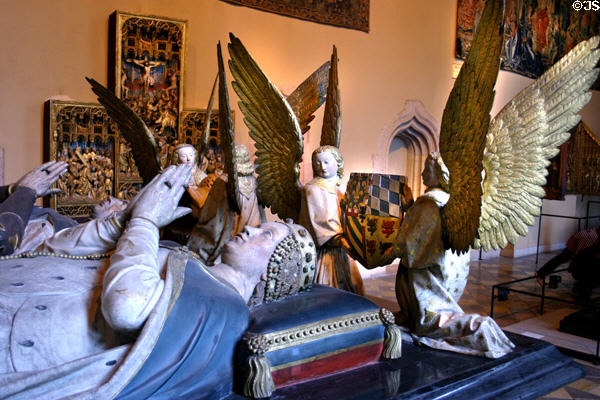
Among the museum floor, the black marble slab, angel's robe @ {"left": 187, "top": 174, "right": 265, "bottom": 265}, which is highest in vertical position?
angel's robe @ {"left": 187, "top": 174, "right": 265, "bottom": 265}

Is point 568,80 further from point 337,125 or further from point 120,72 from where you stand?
point 120,72

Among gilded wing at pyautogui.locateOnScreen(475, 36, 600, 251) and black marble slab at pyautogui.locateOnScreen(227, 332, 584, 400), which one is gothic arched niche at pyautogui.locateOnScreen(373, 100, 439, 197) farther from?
black marble slab at pyautogui.locateOnScreen(227, 332, 584, 400)

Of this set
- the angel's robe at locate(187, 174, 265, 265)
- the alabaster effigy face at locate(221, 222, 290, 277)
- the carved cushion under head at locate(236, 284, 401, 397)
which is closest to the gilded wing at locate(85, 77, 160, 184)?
the angel's robe at locate(187, 174, 265, 265)

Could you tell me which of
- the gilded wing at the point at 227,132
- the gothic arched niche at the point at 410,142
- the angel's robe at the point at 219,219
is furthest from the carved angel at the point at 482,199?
the gothic arched niche at the point at 410,142

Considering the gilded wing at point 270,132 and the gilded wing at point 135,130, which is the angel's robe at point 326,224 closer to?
the gilded wing at point 270,132

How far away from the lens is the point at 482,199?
9.50ft

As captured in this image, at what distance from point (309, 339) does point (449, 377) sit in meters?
0.69

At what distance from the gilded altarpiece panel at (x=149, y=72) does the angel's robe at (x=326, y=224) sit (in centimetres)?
257

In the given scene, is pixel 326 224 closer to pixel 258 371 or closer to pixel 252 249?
pixel 252 249

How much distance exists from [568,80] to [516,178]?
0.65m

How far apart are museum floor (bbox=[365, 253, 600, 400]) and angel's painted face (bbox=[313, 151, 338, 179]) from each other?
180 centimetres

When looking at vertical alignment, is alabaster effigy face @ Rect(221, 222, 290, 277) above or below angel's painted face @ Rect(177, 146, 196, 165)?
below

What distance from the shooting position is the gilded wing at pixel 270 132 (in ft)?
11.0

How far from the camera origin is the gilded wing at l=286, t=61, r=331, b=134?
477cm
